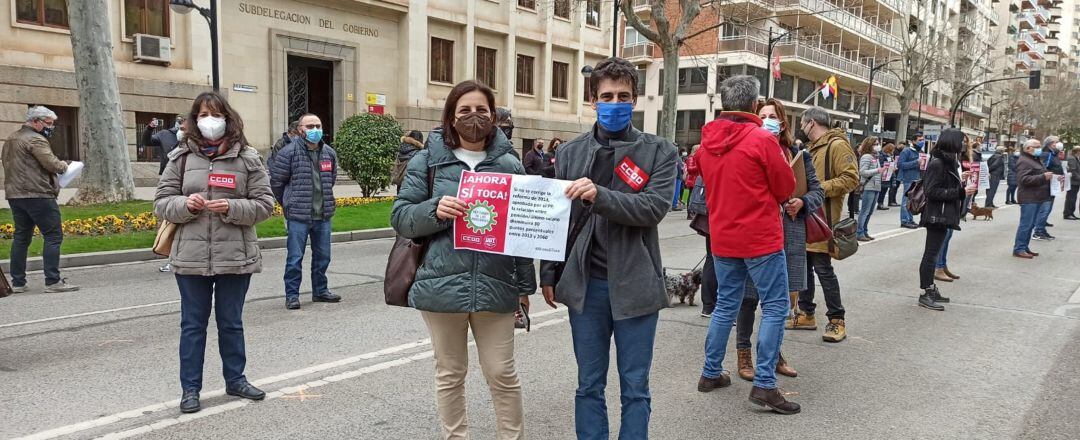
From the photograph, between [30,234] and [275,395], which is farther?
[30,234]

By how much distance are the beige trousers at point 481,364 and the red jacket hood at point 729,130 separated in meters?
1.73

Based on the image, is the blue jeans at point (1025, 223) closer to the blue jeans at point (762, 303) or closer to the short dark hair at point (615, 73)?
the blue jeans at point (762, 303)

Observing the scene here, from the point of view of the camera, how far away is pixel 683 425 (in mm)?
4250

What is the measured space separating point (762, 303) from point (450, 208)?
2.32 metres

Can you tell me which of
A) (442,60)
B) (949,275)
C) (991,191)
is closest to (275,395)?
(949,275)

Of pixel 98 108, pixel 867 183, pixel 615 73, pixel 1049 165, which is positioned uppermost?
pixel 98 108

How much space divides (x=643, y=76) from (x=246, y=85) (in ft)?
109

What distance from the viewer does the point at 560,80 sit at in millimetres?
34219

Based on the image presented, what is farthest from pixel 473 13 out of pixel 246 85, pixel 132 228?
pixel 132 228

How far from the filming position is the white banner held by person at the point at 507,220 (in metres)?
3.04

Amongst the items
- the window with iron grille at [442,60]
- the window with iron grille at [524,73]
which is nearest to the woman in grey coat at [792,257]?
the window with iron grille at [442,60]

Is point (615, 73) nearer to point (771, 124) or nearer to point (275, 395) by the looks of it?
point (771, 124)

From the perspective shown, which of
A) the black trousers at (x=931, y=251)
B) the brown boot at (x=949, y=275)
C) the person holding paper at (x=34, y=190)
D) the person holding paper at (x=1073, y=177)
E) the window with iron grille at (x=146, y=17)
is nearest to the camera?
the black trousers at (x=931, y=251)

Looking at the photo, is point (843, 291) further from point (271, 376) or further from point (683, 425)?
point (271, 376)
